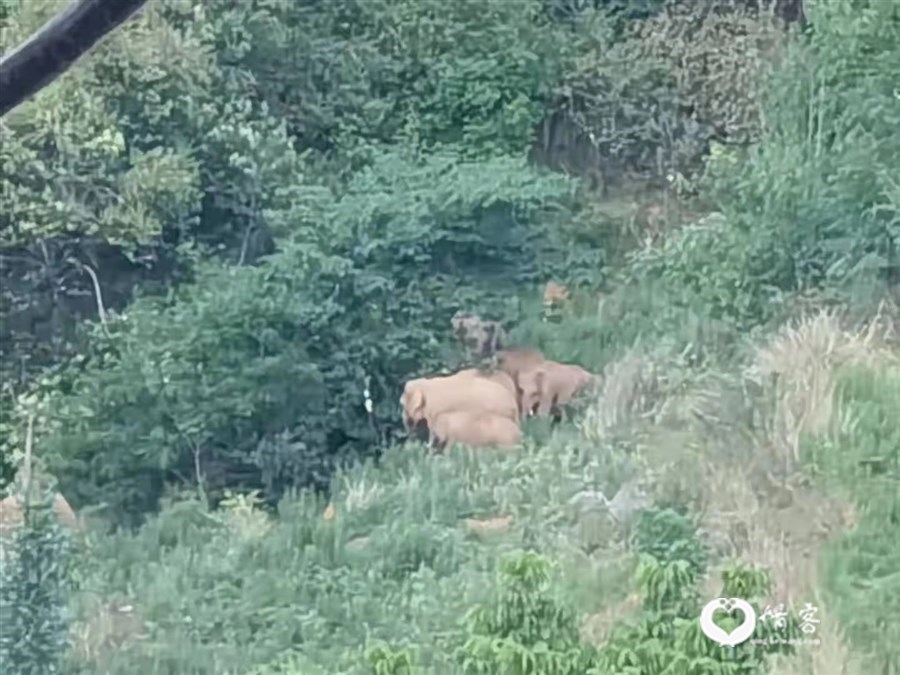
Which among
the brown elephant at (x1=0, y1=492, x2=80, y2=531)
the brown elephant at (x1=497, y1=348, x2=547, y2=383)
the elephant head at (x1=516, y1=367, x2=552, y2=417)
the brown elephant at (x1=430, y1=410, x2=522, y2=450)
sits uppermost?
the brown elephant at (x1=497, y1=348, x2=547, y2=383)

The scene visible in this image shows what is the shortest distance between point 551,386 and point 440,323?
0.16 m

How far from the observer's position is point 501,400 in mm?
2283

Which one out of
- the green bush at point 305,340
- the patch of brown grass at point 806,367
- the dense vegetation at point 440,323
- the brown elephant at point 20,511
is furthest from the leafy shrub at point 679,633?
the brown elephant at point 20,511

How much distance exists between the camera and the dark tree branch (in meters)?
2.23

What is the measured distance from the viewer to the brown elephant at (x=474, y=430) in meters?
2.29

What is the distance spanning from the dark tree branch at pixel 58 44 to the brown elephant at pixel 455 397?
22.7 inches

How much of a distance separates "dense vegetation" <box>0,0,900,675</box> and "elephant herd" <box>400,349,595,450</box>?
0.02 m

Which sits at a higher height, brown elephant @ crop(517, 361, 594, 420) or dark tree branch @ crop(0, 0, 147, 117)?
dark tree branch @ crop(0, 0, 147, 117)

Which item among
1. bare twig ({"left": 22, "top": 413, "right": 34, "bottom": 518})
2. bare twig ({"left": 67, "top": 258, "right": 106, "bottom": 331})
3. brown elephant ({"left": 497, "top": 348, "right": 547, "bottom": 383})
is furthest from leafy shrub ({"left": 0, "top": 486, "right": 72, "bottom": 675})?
brown elephant ({"left": 497, "top": 348, "right": 547, "bottom": 383})

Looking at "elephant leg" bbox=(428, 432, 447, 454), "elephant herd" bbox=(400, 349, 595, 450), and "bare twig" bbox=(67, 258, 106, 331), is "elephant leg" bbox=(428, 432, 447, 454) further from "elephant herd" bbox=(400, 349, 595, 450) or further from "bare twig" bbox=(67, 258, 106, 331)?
"bare twig" bbox=(67, 258, 106, 331)

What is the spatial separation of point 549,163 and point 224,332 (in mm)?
462

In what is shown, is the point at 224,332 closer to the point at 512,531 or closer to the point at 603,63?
the point at 512,531

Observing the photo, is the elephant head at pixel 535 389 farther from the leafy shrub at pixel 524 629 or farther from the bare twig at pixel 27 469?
the bare twig at pixel 27 469

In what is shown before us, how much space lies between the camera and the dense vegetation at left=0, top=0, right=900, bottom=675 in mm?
2275
